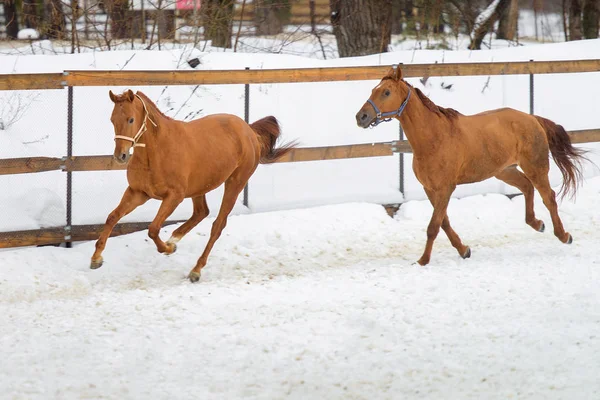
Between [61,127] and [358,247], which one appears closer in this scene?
[358,247]

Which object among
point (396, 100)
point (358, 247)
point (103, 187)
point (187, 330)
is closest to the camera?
point (187, 330)

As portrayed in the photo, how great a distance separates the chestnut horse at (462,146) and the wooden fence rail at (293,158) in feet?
5.13

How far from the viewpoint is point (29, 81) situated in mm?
8375

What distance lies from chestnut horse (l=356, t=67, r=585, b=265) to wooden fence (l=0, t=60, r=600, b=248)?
5.34 feet

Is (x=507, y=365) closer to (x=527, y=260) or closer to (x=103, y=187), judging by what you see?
(x=527, y=260)

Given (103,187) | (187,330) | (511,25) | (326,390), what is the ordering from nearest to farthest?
(326,390) < (187,330) < (103,187) < (511,25)

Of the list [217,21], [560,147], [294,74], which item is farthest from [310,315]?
[217,21]

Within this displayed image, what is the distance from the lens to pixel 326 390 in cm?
515

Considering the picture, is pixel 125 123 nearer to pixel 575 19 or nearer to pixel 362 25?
pixel 362 25

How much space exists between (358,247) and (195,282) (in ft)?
6.60

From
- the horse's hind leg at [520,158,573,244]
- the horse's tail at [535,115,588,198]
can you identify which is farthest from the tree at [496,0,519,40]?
the horse's hind leg at [520,158,573,244]

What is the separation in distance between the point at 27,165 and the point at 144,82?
4.71ft

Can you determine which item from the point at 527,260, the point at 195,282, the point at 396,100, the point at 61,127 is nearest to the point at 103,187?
the point at 61,127

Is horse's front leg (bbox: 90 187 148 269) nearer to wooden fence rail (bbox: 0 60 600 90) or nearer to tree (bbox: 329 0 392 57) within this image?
wooden fence rail (bbox: 0 60 600 90)
